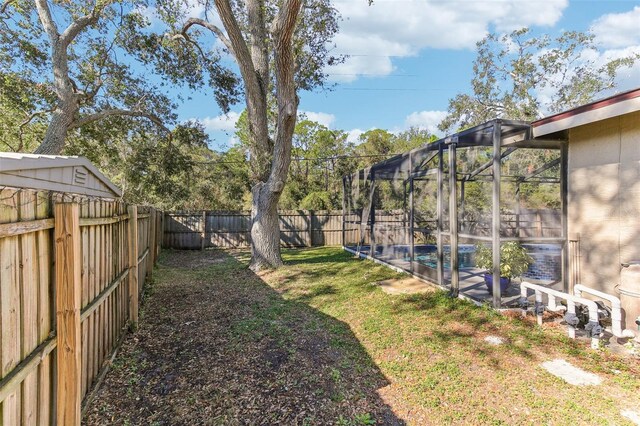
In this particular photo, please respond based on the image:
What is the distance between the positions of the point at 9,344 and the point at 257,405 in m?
1.80

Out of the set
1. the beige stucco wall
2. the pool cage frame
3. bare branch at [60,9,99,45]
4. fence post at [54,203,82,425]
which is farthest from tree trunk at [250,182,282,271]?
bare branch at [60,9,99,45]

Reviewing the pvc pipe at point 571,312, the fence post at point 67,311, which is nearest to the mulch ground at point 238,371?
the fence post at point 67,311

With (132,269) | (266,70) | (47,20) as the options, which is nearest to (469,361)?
(132,269)

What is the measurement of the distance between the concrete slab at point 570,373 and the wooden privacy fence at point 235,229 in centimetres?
1050

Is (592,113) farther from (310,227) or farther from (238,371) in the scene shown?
(310,227)

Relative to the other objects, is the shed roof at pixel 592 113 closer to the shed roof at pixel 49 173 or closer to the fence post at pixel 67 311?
the fence post at pixel 67 311

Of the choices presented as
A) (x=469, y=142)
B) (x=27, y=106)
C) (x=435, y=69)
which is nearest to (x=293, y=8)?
(x=469, y=142)

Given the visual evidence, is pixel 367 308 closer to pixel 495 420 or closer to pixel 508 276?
pixel 508 276

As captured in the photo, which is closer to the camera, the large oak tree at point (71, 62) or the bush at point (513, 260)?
the bush at point (513, 260)

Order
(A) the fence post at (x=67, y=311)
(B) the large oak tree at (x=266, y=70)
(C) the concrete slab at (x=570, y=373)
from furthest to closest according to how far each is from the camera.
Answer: (B) the large oak tree at (x=266, y=70) → (C) the concrete slab at (x=570, y=373) → (A) the fence post at (x=67, y=311)

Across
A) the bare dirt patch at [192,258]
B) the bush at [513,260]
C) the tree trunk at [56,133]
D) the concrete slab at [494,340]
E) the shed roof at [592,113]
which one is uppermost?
the tree trunk at [56,133]

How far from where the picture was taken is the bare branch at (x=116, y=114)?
355 inches

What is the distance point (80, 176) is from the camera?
605cm

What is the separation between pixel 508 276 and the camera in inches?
192
